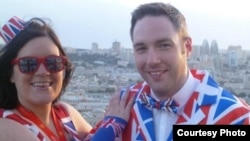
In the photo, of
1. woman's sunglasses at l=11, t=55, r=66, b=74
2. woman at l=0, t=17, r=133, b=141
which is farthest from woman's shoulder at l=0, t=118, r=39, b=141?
woman's sunglasses at l=11, t=55, r=66, b=74

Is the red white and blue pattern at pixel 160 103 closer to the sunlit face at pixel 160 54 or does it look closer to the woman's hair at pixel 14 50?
the sunlit face at pixel 160 54

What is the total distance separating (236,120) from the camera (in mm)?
2879

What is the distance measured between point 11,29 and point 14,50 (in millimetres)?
187

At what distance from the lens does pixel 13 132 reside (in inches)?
120

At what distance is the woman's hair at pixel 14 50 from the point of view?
129 inches

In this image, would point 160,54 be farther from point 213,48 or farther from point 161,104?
point 213,48

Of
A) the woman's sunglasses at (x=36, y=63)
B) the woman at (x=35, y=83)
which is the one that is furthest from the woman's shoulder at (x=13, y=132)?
the woman's sunglasses at (x=36, y=63)

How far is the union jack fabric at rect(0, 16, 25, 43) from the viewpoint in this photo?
3.37 meters

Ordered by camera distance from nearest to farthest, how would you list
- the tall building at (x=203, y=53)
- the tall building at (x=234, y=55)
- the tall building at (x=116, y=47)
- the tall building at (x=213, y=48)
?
the tall building at (x=203, y=53) → the tall building at (x=116, y=47) → the tall building at (x=213, y=48) → the tall building at (x=234, y=55)

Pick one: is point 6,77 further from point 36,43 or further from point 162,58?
point 162,58

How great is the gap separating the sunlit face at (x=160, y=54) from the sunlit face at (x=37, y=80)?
0.64 m

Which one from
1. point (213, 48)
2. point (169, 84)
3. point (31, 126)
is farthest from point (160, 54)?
point (213, 48)

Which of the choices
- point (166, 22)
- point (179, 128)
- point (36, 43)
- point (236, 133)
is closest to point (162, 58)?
point (166, 22)

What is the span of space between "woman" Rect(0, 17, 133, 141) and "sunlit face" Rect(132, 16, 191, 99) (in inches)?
15.1
